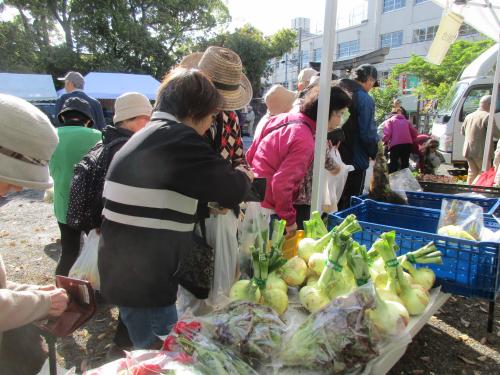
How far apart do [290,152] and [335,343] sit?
5.04ft

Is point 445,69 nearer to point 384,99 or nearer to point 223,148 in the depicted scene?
point 384,99

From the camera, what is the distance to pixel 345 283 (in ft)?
5.68

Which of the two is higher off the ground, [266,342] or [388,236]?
[388,236]

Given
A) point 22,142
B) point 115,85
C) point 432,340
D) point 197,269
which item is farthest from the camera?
point 115,85

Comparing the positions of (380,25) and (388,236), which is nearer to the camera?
(388,236)

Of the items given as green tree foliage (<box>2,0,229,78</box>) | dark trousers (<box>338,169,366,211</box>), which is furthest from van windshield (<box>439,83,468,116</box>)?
green tree foliage (<box>2,0,229,78</box>)

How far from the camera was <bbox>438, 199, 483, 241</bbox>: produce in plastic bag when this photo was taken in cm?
232

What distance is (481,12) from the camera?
547 centimetres

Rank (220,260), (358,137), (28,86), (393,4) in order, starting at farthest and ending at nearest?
1. (393,4)
2. (28,86)
3. (358,137)
4. (220,260)

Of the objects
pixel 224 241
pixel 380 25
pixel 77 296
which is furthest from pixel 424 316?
pixel 380 25

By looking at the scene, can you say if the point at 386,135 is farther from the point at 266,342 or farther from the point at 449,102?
the point at 266,342

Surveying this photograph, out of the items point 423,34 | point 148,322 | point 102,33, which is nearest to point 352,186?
point 148,322

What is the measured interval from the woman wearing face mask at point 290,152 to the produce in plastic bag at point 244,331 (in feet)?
4.29

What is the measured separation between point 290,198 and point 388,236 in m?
0.87
